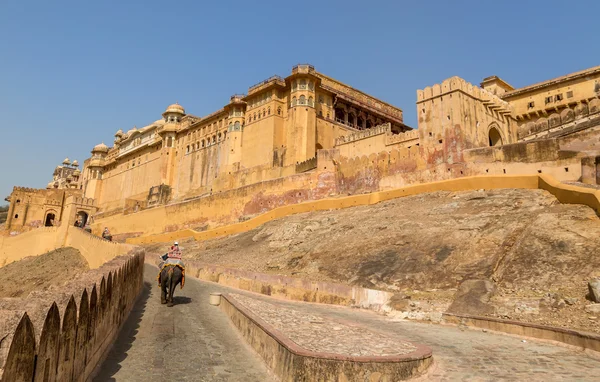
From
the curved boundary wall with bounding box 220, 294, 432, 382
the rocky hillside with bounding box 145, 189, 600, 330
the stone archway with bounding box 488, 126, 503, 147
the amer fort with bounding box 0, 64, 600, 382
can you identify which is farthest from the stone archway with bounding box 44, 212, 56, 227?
the curved boundary wall with bounding box 220, 294, 432, 382

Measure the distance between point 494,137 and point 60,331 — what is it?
85.6 feet

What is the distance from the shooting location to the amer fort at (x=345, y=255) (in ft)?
18.3

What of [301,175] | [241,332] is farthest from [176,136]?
[241,332]

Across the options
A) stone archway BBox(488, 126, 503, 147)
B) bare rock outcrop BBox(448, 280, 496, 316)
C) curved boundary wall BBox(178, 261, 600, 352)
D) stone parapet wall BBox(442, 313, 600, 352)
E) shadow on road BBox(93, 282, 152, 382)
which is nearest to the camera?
shadow on road BBox(93, 282, 152, 382)

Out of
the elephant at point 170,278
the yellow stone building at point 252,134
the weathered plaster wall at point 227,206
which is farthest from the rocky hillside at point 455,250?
the yellow stone building at point 252,134

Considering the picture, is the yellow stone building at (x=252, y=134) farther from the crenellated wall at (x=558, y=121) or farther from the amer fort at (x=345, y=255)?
the crenellated wall at (x=558, y=121)

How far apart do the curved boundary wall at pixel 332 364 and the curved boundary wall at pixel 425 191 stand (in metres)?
10.5

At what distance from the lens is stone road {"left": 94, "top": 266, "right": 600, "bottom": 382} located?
5508 millimetres

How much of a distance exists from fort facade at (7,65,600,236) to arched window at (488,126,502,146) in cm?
7

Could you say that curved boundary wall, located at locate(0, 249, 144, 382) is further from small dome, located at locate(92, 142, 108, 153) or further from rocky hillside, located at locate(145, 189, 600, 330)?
small dome, located at locate(92, 142, 108, 153)

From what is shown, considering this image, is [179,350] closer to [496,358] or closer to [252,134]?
[496,358]

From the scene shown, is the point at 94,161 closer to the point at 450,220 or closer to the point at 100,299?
the point at 450,220

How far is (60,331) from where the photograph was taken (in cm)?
395

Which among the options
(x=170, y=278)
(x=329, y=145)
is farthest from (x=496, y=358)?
(x=329, y=145)
